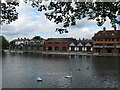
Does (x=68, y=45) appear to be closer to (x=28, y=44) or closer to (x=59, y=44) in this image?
(x=59, y=44)

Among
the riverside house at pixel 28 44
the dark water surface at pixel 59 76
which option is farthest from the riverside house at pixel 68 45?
the dark water surface at pixel 59 76

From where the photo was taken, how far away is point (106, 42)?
6072cm

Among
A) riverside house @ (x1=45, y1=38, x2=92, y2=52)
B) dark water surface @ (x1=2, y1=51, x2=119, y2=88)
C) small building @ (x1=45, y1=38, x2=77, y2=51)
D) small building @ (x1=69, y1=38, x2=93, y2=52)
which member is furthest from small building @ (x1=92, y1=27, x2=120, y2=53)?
dark water surface @ (x1=2, y1=51, x2=119, y2=88)

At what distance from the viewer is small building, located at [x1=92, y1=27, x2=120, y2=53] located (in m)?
59.1

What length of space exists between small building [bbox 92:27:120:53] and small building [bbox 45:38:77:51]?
38.9ft

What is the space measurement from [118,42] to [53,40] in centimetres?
2736

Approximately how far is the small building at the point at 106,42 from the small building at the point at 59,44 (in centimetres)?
1185

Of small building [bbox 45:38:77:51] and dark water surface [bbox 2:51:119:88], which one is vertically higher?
small building [bbox 45:38:77:51]

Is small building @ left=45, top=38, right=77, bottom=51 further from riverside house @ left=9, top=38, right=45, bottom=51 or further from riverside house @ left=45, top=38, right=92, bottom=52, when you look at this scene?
riverside house @ left=9, top=38, right=45, bottom=51

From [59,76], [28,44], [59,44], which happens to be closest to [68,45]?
[59,44]

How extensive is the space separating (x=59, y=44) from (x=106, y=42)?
20.7 metres

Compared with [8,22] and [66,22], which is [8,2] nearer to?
[8,22]

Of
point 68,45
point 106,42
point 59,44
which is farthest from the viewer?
point 59,44

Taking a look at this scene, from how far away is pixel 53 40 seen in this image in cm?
7694
